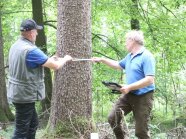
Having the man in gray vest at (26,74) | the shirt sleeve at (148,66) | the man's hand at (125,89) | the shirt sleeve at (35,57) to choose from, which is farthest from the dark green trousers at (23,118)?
the shirt sleeve at (148,66)

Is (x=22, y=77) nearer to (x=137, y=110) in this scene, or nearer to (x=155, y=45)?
(x=137, y=110)

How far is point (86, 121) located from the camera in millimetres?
6902

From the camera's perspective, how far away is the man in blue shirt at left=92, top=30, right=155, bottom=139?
5.97 meters

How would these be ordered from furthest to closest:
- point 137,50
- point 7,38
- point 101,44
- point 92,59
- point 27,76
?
1. point 7,38
2. point 101,44
3. point 92,59
4. point 137,50
5. point 27,76

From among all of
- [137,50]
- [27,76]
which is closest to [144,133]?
[137,50]

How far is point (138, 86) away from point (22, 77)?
1.74 metres

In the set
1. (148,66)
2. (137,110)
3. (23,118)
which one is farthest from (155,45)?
(23,118)

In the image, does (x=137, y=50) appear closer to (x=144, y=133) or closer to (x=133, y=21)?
(x=144, y=133)

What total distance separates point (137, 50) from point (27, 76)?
5.91ft

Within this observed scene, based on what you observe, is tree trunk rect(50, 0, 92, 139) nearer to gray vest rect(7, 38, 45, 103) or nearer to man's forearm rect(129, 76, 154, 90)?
gray vest rect(7, 38, 45, 103)

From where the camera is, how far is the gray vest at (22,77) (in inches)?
224

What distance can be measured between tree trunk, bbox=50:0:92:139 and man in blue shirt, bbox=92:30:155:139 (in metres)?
0.64

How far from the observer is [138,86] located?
233 inches

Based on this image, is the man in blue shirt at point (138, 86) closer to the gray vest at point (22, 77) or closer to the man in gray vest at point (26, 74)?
the man in gray vest at point (26, 74)
